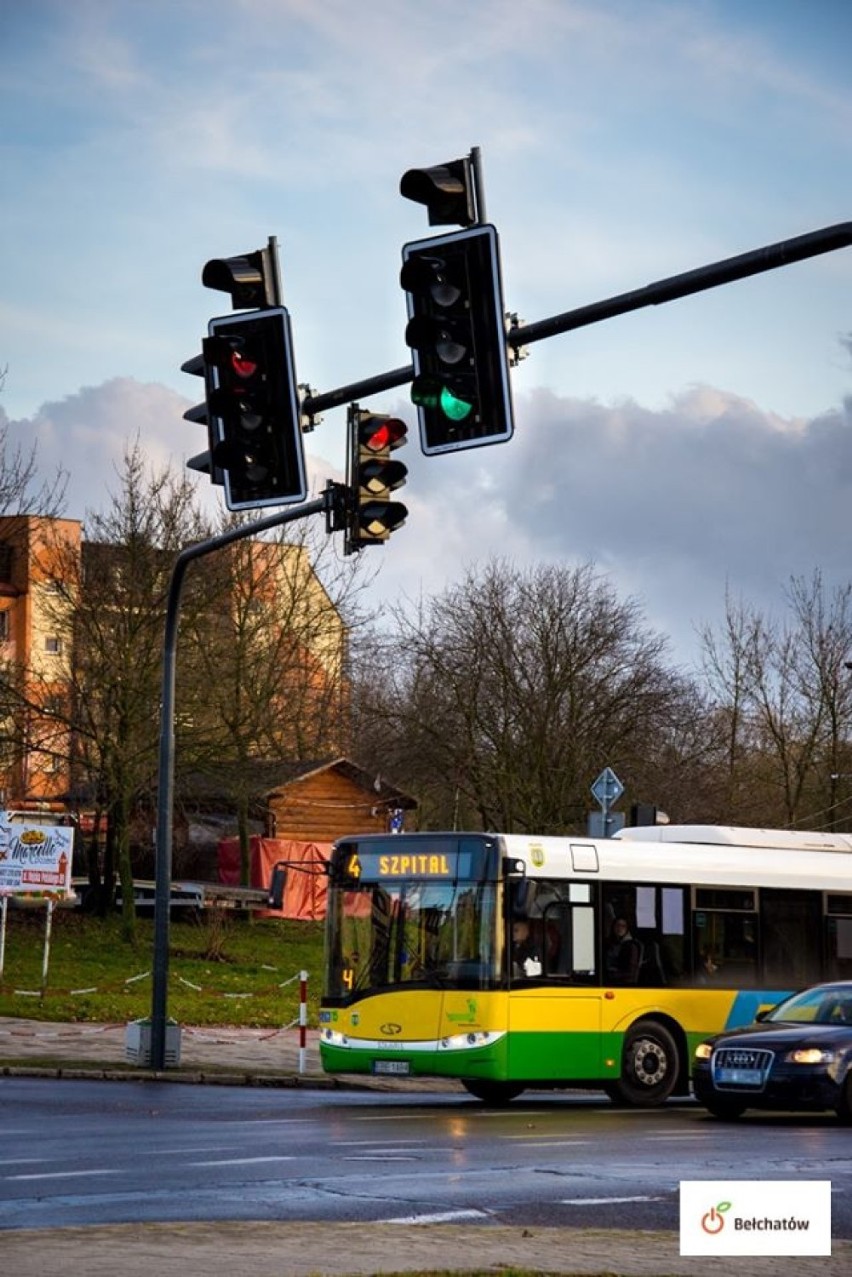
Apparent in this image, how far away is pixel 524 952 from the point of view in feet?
80.6

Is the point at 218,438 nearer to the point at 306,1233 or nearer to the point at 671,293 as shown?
the point at 671,293

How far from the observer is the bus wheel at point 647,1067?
25375 millimetres

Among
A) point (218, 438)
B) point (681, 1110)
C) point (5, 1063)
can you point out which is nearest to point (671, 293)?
point (218, 438)

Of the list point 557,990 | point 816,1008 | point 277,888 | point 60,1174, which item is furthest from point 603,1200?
point 557,990

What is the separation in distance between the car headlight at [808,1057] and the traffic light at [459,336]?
33.2ft

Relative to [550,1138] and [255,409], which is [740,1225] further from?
[550,1138]

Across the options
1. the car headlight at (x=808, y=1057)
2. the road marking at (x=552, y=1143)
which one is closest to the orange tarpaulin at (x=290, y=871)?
the car headlight at (x=808, y=1057)

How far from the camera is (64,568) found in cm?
5391

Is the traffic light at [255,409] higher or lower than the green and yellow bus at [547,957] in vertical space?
higher

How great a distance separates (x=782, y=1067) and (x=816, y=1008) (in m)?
1.67

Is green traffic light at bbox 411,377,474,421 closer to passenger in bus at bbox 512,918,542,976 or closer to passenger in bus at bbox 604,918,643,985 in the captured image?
passenger in bus at bbox 512,918,542,976

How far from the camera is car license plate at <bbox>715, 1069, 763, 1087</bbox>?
21.8 m

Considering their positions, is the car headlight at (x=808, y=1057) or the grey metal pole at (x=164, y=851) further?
the grey metal pole at (x=164, y=851)

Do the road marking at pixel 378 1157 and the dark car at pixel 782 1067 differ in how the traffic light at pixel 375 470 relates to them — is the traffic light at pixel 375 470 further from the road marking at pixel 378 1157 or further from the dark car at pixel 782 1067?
the dark car at pixel 782 1067
